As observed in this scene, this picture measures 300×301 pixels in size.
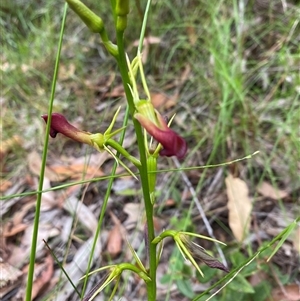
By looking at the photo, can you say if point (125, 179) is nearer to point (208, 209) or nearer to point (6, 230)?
point (208, 209)

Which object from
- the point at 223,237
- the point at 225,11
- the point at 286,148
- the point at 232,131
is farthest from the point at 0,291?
the point at 225,11

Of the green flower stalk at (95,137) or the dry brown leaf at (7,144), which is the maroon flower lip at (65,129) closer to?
the green flower stalk at (95,137)

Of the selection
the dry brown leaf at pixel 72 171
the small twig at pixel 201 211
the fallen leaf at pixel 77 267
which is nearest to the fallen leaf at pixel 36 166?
the dry brown leaf at pixel 72 171

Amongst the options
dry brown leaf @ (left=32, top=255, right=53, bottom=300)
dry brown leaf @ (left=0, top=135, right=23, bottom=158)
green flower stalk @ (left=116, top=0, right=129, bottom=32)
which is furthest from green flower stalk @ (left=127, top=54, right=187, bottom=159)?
dry brown leaf @ (left=0, top=135, right=23, bottom=158)

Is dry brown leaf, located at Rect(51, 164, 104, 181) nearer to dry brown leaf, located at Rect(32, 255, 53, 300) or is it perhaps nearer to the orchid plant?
dry brown leaf, located at Rect(32, 255, 53, 300)

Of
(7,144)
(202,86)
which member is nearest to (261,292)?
(202,86)

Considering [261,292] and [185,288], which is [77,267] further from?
[261,292]

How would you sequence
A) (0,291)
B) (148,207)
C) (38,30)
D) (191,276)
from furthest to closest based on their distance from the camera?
(38,30), (0,291), (191,276), (148,207)
